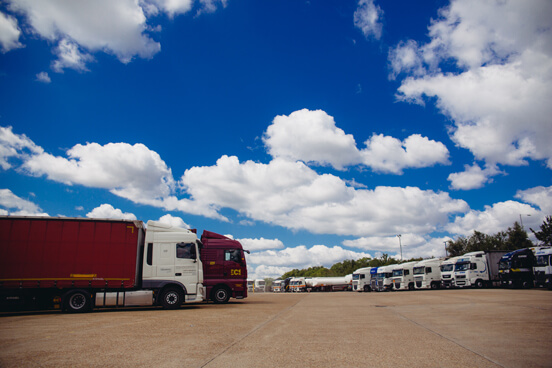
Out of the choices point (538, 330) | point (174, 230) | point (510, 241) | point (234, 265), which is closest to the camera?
point (538, 330)

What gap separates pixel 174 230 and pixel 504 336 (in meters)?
12.8

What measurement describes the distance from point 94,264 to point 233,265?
7045mm

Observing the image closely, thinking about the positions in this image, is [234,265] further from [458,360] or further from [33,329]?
[458,360]

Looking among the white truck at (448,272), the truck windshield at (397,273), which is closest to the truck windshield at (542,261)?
the white truck at (448,272)

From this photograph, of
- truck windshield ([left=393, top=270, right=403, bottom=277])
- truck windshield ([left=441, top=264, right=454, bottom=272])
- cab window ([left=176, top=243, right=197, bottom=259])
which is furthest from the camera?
truck windshield ([left=393, top=270, right=403, bottom=277])

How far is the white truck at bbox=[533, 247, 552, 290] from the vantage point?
25.9 metres

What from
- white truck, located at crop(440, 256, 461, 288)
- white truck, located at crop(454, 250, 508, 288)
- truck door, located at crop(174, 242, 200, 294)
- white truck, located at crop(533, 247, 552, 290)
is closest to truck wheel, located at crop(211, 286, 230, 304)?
truck door, located at crop(174, 242, 200, 294)

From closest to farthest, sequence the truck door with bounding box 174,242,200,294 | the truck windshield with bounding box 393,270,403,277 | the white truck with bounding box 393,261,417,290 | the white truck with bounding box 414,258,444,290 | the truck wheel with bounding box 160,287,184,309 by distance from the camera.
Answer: the truck wheel with bounding box 160,287,184,309, the truck door with bounding box 174,242,200,294, the white truck with bounding box 414,258,444,290, the white truck with bounding box 393,261,417,290, the truck windshield with bounding box 393,270,403,277

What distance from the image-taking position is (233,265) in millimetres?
19234

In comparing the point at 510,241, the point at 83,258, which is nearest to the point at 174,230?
the point at 83,258

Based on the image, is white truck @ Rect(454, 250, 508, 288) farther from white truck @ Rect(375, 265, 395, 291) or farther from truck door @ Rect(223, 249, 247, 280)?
truck door @ Rect(223, 249, 247, 280)

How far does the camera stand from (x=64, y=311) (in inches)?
551

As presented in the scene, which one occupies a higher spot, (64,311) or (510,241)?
(510,241)

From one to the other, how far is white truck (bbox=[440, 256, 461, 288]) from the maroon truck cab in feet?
85.3
